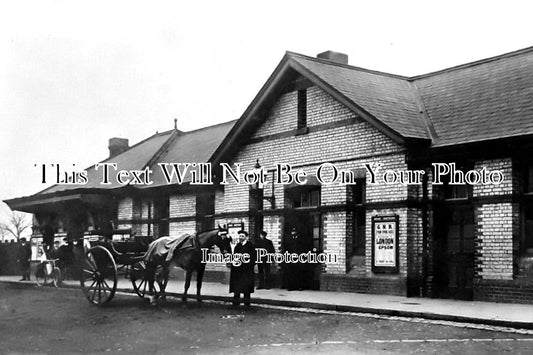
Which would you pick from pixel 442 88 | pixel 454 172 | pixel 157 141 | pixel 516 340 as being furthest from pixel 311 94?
pixel 157 141

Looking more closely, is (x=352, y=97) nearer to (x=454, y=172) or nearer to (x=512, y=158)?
(x=454, y=172)

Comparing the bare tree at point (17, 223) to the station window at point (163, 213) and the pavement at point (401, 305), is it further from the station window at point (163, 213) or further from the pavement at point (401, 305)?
the pavement at point (401, 305)

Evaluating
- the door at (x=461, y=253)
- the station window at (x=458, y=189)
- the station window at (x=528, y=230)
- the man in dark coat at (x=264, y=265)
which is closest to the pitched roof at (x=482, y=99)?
the station window at (x=458, y=189)

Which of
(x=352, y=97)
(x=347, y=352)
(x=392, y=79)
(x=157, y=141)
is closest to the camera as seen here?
(x=347, y=352)

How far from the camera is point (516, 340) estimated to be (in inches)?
394

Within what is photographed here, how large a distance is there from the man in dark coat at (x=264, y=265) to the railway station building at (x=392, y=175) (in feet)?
2.29

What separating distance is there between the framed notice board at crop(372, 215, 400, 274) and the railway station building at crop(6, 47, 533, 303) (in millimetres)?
33

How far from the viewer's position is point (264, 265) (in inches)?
792

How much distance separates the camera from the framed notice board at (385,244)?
16812 mm

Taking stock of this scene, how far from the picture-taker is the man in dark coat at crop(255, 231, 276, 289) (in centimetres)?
1972

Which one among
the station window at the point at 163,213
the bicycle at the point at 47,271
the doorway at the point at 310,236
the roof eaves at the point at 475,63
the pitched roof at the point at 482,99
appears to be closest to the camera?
the pitched roof at the point at 482,99

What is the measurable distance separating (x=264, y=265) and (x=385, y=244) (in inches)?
170

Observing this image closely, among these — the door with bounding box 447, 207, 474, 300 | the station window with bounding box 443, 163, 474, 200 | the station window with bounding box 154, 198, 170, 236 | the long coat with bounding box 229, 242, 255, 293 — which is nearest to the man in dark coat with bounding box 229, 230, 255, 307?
the long coat with bounding box 229, 242, 255, 293

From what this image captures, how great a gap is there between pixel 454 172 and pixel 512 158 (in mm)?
1481
